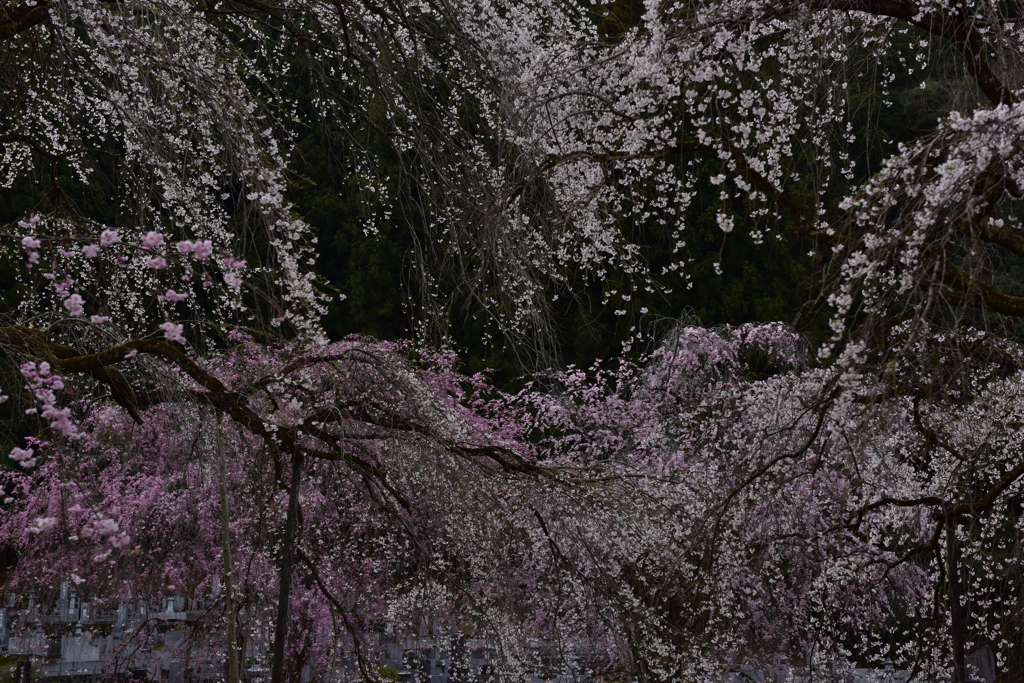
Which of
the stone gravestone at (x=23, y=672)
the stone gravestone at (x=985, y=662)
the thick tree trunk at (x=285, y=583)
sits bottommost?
the stone gravestone at (x=985, y=662)

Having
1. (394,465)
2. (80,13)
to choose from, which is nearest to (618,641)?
(394,465)

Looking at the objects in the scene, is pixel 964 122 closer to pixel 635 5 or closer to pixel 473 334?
pixel 635 5

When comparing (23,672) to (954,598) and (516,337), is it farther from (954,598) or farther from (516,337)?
(954,598)

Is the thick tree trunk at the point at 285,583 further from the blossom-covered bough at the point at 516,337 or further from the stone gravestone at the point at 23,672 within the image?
the stone gravestone at the point at 23,672

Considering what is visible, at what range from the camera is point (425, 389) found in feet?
15.9

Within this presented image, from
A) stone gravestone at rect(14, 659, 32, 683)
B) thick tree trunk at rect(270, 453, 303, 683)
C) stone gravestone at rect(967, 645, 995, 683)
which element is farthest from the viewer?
stone gravestone at rect(967, 645, 995, 683)

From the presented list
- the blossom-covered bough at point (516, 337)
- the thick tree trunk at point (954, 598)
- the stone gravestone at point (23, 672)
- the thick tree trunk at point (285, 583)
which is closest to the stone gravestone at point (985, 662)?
the blossom-covered bough at point (516, 337)

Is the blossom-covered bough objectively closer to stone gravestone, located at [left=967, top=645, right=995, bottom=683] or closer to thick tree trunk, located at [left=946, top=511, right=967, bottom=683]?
thick tree trunk, located at [left=946, top=511, right=967, bottom=683]

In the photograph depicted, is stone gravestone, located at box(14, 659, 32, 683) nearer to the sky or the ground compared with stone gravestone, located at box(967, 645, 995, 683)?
nearer to the sky

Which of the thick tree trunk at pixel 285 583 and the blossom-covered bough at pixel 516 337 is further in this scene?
the thick tree trunk at pixel 285 583

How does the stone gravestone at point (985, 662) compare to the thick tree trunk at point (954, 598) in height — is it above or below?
below

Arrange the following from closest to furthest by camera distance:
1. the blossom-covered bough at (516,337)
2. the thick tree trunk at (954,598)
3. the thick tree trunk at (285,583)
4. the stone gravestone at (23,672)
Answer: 1. the blossom-covered bough at (516,337)
2. the thick tree trunk at (954,598)
3. the thick tree trunk at (285,583)
4. the stone gravestone at (23,672)

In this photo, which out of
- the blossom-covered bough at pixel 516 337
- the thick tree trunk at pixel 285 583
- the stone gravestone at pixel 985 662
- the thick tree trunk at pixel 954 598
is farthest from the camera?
the stone gravestone at pixel 985 662

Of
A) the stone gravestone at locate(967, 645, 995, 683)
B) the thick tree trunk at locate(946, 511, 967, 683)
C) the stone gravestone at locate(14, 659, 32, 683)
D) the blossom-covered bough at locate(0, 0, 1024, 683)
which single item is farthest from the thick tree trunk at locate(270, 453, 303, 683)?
the stone gravestone at locate(967, 645, 995, 683)
